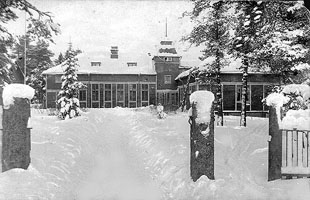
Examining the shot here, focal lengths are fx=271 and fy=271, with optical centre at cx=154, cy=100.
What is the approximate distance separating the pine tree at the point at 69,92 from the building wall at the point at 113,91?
0.21 m

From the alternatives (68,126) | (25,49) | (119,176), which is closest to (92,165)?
(119,176)

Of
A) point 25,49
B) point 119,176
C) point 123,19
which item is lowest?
point 119,176

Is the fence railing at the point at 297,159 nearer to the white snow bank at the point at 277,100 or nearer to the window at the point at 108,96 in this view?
the white snow bank at the point at 277,100

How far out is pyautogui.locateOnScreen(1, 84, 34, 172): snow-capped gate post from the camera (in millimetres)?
3762

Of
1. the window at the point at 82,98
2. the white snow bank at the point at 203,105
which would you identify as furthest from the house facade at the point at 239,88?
the window at the point at 82,98

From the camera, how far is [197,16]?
17.9 ft

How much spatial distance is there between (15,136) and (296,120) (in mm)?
3940

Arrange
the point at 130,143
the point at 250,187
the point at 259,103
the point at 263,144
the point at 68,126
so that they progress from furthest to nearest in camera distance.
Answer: the point at 68,126, the point at 130,143, the point at 259,103, the point at 263,144, the point at 250,187

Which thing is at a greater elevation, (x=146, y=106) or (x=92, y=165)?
(x=146, y=106)

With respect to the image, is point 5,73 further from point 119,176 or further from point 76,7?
point 119,176

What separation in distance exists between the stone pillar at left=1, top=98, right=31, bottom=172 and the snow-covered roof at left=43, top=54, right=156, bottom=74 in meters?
3.18

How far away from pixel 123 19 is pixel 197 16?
1541 millimetres

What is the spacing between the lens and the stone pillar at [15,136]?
12.4ft

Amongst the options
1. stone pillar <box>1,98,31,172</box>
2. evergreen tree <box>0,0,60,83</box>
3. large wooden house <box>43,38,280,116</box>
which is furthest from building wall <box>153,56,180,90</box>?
stone pillar <box>1,98,31,172</box>
